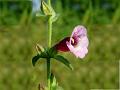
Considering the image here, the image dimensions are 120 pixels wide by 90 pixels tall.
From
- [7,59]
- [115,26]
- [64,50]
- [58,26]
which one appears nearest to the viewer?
[64,50]

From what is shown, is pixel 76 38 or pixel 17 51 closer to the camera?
pixel 76 38

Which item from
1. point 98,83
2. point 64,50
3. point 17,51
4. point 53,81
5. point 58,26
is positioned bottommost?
point 98,83

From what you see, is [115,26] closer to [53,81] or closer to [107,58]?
[107,58]

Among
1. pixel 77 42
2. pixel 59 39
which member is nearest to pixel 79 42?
pixel 77 42

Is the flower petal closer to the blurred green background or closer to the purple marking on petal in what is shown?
the purple marking on petal

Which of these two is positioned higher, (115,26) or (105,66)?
(115,26)

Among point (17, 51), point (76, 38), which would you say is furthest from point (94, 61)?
point (76, 38)

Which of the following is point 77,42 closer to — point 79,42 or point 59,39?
point 79,42

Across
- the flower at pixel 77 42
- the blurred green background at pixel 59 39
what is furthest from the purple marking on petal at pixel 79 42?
the blurred green background at pixel 59 39

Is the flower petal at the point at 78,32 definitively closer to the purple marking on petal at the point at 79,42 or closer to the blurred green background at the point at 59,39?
the purple marking on petal at the point at 79,42
